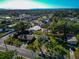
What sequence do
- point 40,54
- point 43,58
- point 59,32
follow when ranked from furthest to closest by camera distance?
point 59,32 < point 40,54 < point 43,58

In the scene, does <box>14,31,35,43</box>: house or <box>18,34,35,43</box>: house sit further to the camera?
<box>14,31,35,43</box>: house

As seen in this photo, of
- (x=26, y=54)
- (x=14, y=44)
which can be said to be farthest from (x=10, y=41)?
(x=26, y=54)

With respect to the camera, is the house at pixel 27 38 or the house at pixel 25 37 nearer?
the house at pixel 27 38

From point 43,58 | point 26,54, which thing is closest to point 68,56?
point 43,58

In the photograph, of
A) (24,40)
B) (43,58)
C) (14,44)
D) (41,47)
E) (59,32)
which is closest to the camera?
(43,58)

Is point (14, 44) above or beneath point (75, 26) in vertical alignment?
beneath

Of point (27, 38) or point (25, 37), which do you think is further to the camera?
point (25, 37)

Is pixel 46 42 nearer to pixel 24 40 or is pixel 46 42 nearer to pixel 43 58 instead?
pixel 43 58

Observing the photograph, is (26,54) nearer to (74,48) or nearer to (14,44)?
(14,44)

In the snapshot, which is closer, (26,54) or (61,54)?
(61,54)
